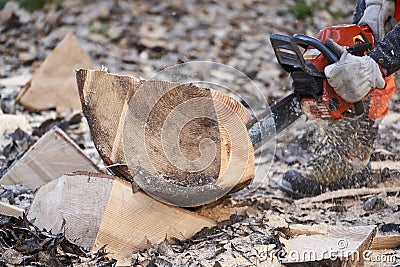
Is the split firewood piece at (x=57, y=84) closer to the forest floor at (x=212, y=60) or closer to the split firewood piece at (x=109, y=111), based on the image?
the forest floor at (x=212, y=60)

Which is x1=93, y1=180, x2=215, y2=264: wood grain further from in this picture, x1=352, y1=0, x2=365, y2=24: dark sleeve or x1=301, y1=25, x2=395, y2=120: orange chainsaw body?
x1=352, y1=0, x2=365, y2=24: dark sleeve

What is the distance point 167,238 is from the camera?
9.21 ft

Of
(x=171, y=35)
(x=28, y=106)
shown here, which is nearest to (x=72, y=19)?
(x=171, y=35)

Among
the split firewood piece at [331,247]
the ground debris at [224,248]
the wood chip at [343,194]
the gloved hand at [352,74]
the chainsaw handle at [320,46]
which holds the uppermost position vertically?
the chainsaw handle at [320,46]

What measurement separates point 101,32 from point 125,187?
4507 mm

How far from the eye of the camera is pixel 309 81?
293 cm

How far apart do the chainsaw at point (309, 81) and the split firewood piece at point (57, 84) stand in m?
2.32

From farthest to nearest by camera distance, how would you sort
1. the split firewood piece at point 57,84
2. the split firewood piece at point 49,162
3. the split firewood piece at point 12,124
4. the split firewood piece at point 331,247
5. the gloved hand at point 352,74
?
the split firewood piece at point 57,84, the split firewood piece at point 12,124, the split firewood piece at point 49,162, the gloved hand at point 352,74, the split firewood piece at point 331,247

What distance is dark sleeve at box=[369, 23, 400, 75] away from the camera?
2918 mm

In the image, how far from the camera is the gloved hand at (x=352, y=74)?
2809 millimetres

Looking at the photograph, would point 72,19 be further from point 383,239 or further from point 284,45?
point 383,239

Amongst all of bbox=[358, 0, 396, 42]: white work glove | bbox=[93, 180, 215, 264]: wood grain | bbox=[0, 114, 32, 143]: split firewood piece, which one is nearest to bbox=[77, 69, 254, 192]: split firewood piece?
bbox=[93, 180, 215, 264]: wood grain
